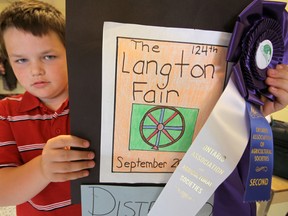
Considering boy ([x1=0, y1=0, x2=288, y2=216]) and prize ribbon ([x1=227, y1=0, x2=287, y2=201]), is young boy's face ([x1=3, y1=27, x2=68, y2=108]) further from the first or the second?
prize ribbon ([x1=227, y1=0, x2=287, y2=201])

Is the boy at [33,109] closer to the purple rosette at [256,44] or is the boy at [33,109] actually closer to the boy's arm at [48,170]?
the boy's arm at [48,170]

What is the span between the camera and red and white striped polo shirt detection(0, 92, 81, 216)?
22.3 inches

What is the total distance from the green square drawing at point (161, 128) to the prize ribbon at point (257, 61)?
89 millimetres

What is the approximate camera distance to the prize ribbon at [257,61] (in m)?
0.38

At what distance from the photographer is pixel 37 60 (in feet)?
→ 1.72

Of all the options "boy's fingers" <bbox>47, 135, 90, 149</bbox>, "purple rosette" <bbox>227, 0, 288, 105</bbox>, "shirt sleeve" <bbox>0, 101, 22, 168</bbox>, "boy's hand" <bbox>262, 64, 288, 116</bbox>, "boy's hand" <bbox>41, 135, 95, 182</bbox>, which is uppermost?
"purple rosette" <bbox>227, 0, 288, 105</bbox>

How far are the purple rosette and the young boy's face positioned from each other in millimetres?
345

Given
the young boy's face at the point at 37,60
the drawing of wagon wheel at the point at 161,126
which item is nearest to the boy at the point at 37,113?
the young boy's face at the point at 37,60

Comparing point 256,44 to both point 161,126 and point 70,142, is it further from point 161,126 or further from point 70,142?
point 70,142

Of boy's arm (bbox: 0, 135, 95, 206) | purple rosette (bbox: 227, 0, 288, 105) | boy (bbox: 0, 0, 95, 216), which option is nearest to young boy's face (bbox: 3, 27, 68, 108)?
boy (bbox: 0, 0, 95, 216)

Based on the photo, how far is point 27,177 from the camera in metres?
0.46

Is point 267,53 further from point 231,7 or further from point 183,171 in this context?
point 183,171

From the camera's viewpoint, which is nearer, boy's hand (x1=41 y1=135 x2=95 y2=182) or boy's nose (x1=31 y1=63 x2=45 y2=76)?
boy's hand (x1=41 y1=135 x2=95 y2=182)

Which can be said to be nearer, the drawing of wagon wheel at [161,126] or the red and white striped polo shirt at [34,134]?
the drawing of wagon wheel at [161,126]
